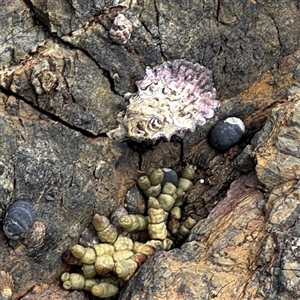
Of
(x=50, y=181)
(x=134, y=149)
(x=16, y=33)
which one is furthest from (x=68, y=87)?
(x=134, y=149)

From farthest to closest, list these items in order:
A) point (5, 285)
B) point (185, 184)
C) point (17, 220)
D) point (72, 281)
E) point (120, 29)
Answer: point (185, 184)
point (72, 281)
point (120, 29)
point (5, 285)
point (17, 220)

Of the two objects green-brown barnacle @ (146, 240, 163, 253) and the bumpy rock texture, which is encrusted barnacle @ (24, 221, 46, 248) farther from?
green-brown barnacle @ (146, 240, 163, 253)

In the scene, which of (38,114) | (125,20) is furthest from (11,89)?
(125,20)

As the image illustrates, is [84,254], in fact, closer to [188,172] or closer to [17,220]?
[17,220]

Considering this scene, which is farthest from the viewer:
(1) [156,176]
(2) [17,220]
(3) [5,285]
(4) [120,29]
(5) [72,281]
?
(1) [156,176]

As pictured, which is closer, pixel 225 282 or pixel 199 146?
pixel 225 282

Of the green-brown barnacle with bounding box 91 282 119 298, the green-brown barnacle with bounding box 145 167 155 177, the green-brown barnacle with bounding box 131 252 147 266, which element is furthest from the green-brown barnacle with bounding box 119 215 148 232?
the green-brown barnacle with bounding box 91 282 119 298

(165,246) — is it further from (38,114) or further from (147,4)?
(147,4)
